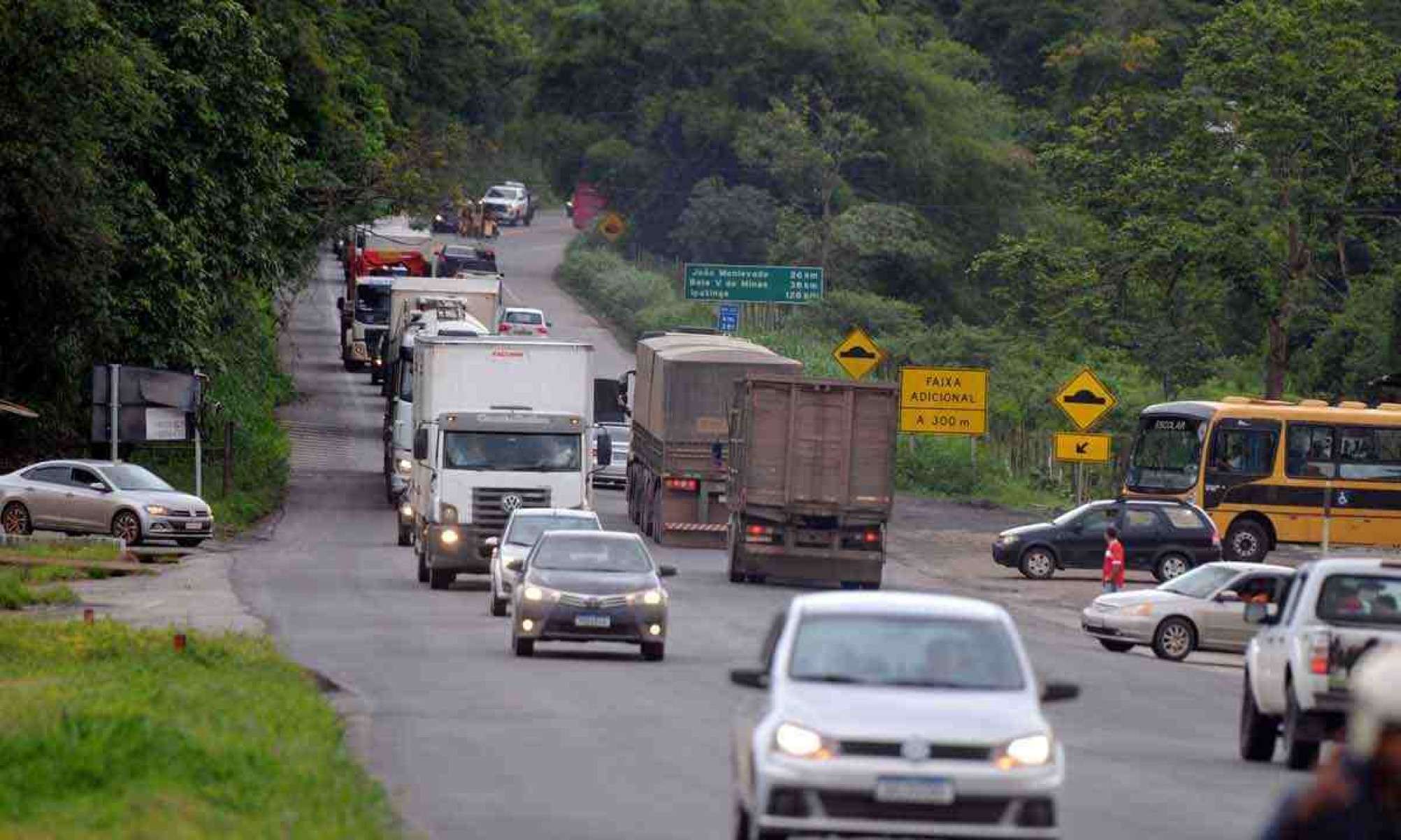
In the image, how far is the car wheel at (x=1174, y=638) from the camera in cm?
3106

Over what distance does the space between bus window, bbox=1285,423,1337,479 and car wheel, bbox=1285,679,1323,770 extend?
97.0ft

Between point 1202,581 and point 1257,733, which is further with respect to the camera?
point 1202,581

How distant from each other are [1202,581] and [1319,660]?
14.8 m

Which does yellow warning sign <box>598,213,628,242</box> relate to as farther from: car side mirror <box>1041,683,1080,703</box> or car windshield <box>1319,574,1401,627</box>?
car side mirror <box>1041,683,1080,703</box>

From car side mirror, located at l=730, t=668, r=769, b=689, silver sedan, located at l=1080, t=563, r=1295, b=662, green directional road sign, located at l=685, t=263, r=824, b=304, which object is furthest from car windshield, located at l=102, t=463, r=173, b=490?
car side mirror, located at l=730, t=668, r=769, b=689

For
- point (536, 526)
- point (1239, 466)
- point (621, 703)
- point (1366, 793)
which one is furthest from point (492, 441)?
point (1366, 793)

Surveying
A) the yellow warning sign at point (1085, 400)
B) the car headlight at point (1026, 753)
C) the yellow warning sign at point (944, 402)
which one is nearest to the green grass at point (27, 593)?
the yellow warning sign at point (1085, 400)

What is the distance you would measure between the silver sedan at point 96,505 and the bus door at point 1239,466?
19826mm

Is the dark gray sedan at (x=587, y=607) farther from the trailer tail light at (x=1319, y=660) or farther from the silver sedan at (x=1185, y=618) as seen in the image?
the trailer tail light at (x=1319, y=660)

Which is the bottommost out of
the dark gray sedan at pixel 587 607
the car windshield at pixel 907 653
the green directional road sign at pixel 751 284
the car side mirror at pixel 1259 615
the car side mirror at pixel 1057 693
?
the dark gray sedan at pixel 587 607

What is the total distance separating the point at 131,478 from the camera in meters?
42.0

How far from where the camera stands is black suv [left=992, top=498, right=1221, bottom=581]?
41.8 metres

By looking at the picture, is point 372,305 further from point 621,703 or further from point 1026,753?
point 1026,753

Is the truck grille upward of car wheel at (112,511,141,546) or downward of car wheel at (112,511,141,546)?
upward
